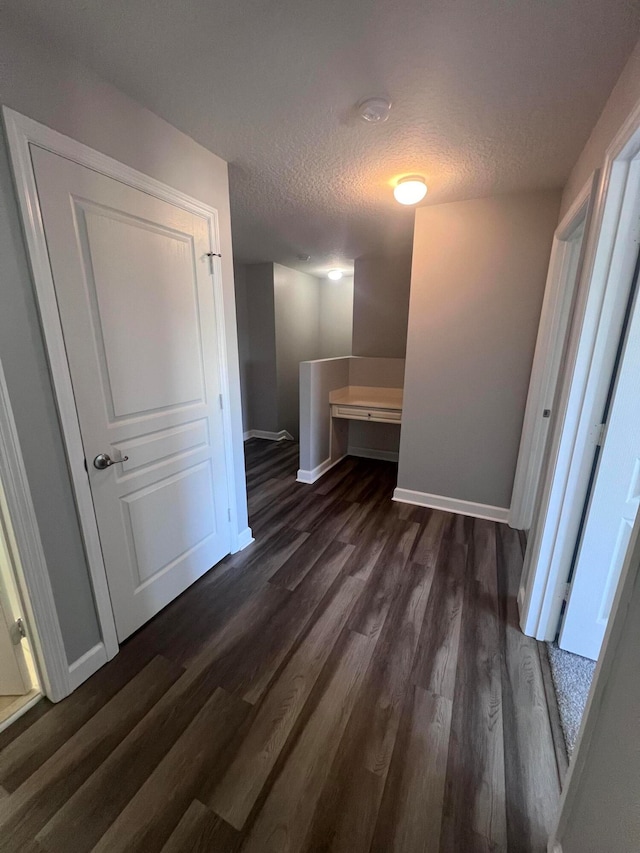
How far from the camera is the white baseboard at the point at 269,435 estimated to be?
497cm

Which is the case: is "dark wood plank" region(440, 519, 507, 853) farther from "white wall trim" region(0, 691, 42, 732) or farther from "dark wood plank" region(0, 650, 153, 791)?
"white wall trim" region(0, 691, 42, 732)

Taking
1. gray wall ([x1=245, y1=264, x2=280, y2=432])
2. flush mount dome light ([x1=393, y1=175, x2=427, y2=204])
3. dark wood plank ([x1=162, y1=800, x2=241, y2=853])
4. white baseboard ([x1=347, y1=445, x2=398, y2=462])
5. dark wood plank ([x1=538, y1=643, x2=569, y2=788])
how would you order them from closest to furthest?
dark wood plank ([x1=162, y1=800, x2=241, y2=853]) → dark wood plank ([x1=538, y1=643, x2=569, y2=788]) → flush mount dome light ([x1=393, y1=175, x2=427, y2=204]) → white baseboard ([x1=347, y1=445, x2=398, y2=462]) → gray wall ([x1=245, y1=264, x2=280, y2=432])

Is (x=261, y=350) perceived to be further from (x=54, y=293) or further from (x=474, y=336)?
(x=54, y=293)

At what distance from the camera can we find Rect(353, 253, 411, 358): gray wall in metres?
3.96

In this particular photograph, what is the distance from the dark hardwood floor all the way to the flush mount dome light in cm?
235

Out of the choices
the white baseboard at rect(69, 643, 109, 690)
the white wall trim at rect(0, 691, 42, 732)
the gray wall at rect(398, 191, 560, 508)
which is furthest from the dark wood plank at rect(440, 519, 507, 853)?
the white wall trim at rect(0, 691, 42, 732)

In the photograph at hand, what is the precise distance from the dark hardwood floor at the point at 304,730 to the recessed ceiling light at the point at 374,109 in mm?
2381

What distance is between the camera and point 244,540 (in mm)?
2432

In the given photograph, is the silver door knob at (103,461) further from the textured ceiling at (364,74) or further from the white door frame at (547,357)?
the white door frame at (547,357)

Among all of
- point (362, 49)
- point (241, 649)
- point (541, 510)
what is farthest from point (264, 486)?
point (362, 49)

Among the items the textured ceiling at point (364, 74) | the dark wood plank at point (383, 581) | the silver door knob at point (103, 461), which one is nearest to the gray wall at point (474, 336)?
the textured ceiling at point (364, 74)

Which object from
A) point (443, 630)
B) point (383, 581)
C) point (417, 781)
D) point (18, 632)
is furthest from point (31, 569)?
point (443, 630)

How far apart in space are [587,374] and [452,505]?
1773mm

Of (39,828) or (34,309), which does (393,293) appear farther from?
(39,828)
